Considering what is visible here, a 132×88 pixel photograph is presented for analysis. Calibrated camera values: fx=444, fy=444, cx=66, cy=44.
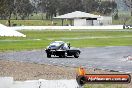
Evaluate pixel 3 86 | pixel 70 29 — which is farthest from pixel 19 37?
pixel 3 86

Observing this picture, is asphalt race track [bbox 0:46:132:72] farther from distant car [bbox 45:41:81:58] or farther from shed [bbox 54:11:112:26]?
shed [bbox 54:11:112:26]

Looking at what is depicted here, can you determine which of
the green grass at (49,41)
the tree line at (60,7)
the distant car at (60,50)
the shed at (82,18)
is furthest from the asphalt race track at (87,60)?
the tree line at (60,7)

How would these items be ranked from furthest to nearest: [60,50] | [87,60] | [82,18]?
[82,18], [60,50], [87,60]

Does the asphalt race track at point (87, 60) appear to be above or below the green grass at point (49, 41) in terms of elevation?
above

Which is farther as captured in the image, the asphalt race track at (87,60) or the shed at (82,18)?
the shed at (82,18)

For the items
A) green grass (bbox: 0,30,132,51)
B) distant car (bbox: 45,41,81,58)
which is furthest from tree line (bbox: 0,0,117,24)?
distant car (bbox: 45,41,81,58)

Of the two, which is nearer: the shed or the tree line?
the shed

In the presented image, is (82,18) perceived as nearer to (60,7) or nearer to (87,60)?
(60,7)

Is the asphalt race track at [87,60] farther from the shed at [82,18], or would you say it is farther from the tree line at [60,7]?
the tree line at [60,7]

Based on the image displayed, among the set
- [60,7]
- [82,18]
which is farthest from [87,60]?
[60,7]

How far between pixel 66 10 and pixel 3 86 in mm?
168887

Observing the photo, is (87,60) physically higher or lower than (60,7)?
lower

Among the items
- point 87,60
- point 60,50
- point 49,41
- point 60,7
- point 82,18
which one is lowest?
point 49,41

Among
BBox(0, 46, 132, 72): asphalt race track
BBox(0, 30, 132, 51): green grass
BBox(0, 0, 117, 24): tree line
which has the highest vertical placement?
BBox(0, 0, 117, 24): tree line
